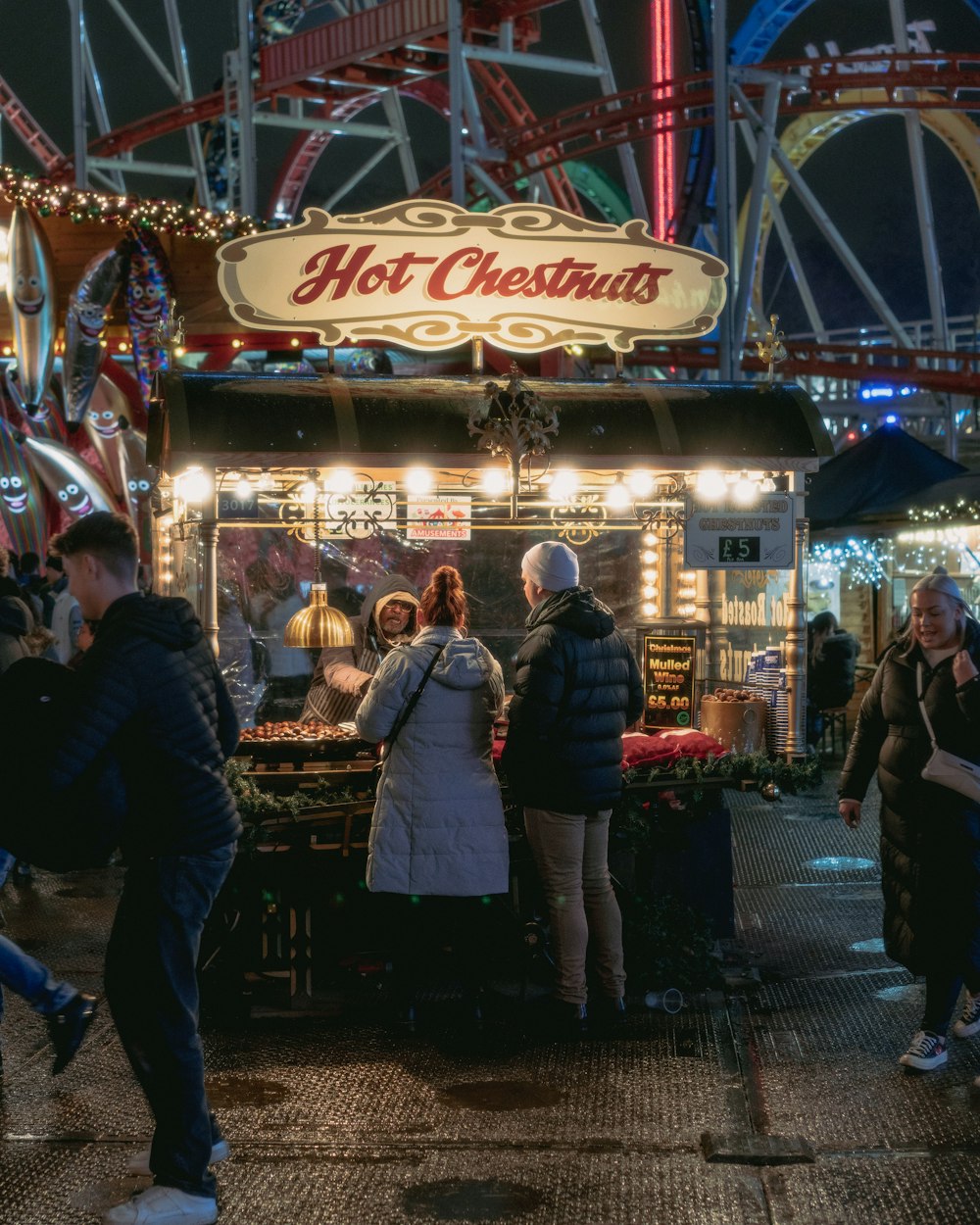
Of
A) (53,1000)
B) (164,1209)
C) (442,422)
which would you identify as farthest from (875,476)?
(164,1209)

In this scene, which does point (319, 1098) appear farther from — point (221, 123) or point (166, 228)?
point (221, 123)

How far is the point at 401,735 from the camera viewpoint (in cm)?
620

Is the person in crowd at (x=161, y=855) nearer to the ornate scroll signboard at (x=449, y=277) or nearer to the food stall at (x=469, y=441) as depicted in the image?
the food stall at (x=469, y=441)

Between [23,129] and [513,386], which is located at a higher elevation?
[23,129]

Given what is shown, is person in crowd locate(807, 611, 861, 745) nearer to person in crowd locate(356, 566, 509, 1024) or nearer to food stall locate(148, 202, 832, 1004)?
food stall locate(148, 202, 832, 1004)

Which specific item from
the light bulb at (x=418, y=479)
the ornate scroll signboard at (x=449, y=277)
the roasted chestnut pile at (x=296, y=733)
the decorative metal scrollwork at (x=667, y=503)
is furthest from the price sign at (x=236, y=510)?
the roasted chestnut pile at (x=296, y=733)

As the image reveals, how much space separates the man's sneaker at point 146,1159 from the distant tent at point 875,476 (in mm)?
12205

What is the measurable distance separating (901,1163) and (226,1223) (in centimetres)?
233

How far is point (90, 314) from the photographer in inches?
618

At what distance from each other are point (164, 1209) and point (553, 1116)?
1.68 meters

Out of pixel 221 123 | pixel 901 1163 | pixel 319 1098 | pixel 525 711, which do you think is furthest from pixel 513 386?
pixel 221 123

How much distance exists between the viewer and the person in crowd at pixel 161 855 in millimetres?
4105

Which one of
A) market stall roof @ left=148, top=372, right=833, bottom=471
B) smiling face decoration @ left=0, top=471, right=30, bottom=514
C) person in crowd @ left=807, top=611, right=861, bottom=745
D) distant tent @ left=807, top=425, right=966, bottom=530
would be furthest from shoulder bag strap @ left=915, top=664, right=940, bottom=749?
smiling face decoration @ left=0, top=471, right=30, bottom=514

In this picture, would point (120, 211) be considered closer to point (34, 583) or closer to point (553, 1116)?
point (34, 583)
